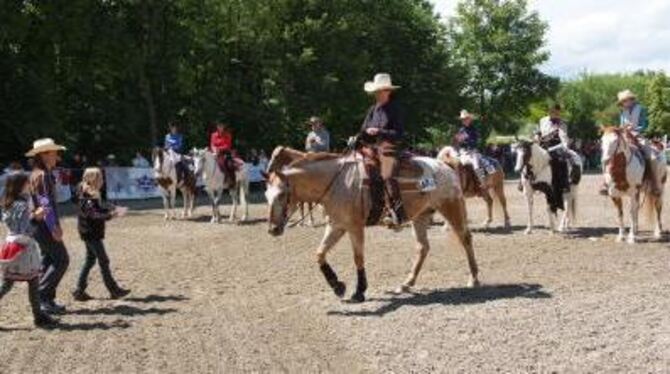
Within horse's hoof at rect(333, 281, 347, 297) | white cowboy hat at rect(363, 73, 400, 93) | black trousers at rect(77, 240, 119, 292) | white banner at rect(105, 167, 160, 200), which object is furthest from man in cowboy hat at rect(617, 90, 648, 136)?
white banner at rect(105, 167, 160, 200)

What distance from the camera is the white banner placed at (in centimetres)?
3697

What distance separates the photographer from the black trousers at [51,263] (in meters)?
12.0

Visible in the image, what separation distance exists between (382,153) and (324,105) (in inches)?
1584

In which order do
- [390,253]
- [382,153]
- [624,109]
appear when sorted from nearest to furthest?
[382,153]
[390,253]
[624,109]

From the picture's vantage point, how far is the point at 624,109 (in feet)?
61.1

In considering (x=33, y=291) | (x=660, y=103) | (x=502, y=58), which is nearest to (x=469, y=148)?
(x=33, y=291)

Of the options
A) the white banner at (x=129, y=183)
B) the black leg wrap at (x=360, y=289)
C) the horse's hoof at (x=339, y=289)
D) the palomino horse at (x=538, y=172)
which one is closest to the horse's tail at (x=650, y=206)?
the palomino horse at (x=538, y=172)

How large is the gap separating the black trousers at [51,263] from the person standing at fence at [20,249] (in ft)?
2.22

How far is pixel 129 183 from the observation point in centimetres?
3772

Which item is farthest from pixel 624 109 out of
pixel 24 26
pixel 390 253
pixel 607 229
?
pixel 24 26

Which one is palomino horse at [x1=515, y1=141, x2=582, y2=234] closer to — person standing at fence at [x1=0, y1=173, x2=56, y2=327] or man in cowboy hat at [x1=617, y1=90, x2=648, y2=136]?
man in cowboy hat at [x1=617, y1=90, x2=648, y2=136]

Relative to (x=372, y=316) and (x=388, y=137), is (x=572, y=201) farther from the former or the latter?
(x=372, y=316)

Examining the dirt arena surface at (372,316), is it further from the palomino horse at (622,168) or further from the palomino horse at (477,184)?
the palomino horse at (477,184)

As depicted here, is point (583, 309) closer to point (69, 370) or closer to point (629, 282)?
point (629, 282)
